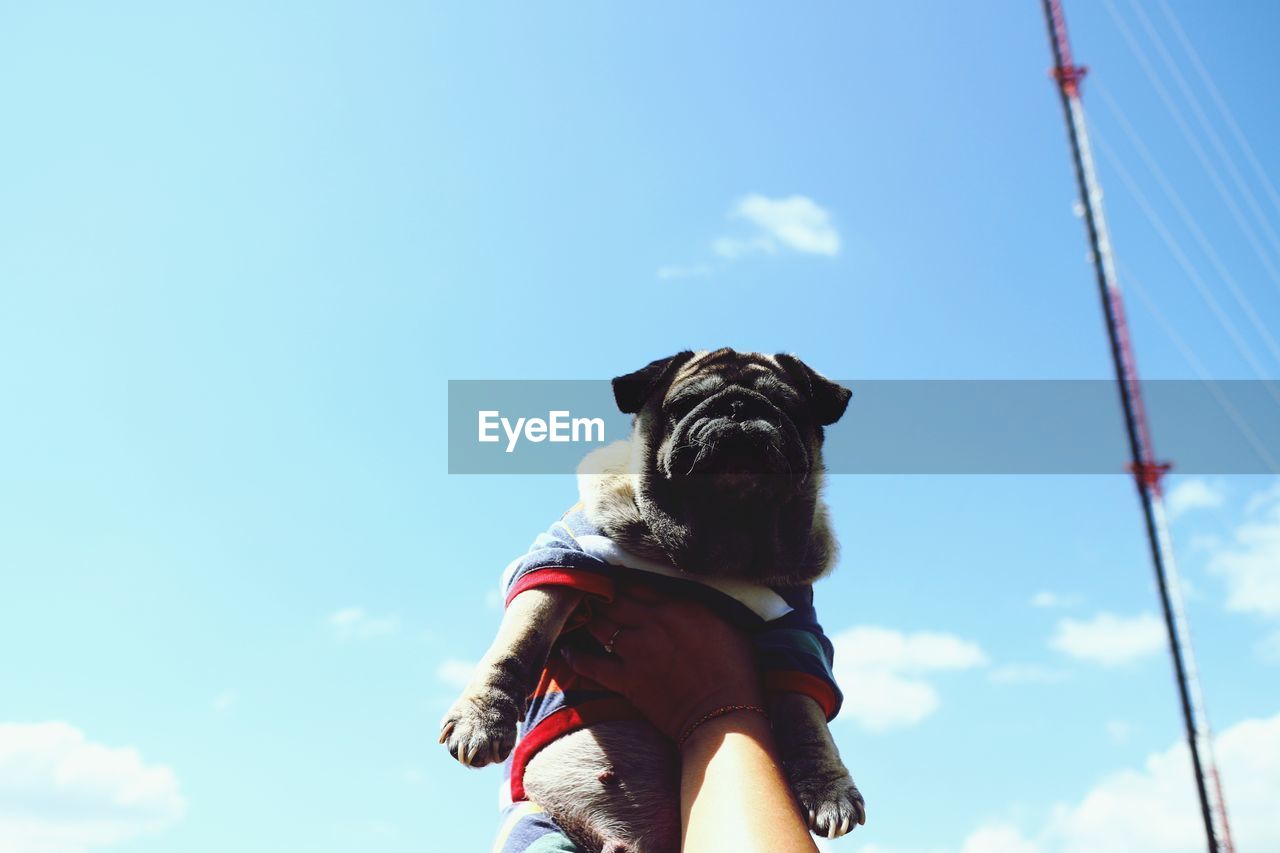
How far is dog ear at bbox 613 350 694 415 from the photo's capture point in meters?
4.65

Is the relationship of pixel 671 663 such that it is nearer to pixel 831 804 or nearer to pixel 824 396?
pixel 831 804

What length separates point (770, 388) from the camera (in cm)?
438

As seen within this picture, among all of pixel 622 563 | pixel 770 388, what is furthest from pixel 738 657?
pixel 770 388

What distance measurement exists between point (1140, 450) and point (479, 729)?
73.2 ft

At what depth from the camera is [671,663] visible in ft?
12.0

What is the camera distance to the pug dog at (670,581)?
3.42 metres

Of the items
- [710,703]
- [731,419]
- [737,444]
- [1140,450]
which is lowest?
[710,703]

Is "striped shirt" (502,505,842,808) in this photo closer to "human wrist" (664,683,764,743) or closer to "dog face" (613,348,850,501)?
"human wrist" (664,683,764,743)

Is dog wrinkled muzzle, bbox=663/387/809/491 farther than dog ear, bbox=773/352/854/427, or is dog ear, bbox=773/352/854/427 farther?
dog ear, bbox=773/352/854/427

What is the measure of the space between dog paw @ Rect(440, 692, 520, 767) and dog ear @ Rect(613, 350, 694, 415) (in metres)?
1.74

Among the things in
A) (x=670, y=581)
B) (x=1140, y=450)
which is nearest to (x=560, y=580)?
(x=670, y=581)

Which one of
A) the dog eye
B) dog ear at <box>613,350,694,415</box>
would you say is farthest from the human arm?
dog ear at <box>613,350,694,415</box>

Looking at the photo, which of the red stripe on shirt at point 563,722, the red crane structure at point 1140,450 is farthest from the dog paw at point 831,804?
the red crane structure at point 1140,450

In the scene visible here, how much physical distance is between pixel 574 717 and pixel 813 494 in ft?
4.98
